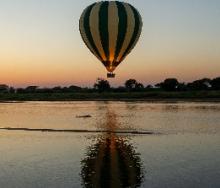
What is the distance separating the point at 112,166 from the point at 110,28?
46.3ft

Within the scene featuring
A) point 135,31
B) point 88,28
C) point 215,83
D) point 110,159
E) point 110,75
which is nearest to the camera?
point 110,159

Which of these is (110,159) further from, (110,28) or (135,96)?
(135,96)

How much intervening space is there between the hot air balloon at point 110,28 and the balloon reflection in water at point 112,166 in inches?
251

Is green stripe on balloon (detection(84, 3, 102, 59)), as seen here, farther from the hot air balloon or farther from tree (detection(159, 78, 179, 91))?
tree (detection(159, 78, 179, 91))

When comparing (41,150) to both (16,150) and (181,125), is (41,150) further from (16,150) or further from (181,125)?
(181,125)

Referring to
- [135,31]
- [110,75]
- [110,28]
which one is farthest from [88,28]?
[110,75]

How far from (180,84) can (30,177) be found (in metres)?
135

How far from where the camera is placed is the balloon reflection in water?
57.1ft

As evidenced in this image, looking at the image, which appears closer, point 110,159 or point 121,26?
point 110,159

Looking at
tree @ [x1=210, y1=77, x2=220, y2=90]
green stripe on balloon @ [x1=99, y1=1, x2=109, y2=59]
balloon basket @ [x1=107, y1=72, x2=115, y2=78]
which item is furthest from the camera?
tree @ [x1=210, y1=77, x2=220, y2=90]

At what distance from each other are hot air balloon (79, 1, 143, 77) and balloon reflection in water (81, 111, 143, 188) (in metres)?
6.38

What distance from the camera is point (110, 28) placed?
1294 inches

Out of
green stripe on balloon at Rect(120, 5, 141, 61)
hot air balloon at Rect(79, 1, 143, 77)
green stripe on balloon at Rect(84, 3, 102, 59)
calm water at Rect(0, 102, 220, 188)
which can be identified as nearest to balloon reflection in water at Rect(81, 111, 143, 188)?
calm water at Rect(0, 102, 220, 188)

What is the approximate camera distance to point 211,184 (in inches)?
651
